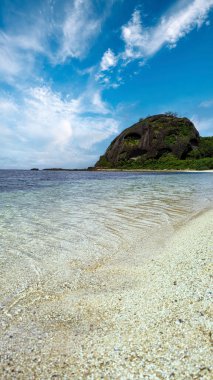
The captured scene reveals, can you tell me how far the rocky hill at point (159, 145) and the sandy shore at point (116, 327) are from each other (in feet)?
292

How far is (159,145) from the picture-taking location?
4134 inches

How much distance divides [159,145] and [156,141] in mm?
2573

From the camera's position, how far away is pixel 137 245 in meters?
5.97

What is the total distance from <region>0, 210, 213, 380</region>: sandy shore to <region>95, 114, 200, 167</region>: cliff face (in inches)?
3995

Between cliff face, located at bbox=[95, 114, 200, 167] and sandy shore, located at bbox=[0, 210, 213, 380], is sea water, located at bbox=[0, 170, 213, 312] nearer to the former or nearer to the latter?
sandy shore, located at bbox=[0, 210, 213, 380]

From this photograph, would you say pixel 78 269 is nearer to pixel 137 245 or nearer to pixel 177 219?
pixel 137 245

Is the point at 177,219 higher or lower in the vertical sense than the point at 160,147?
lower

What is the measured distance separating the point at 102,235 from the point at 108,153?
401 ft

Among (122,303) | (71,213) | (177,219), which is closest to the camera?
(122,303)

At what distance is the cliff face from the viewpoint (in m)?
103

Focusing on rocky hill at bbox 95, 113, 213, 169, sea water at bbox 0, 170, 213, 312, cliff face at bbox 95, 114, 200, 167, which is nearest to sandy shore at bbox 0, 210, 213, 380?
sea water at bbox 0, 170, 213, 312

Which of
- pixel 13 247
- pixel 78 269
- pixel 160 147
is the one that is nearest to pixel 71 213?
pixel 13 247

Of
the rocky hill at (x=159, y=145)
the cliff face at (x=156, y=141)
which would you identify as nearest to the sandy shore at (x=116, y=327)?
the rocky hill at (x=159, y=145)

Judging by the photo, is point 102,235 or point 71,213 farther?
point 71,213
